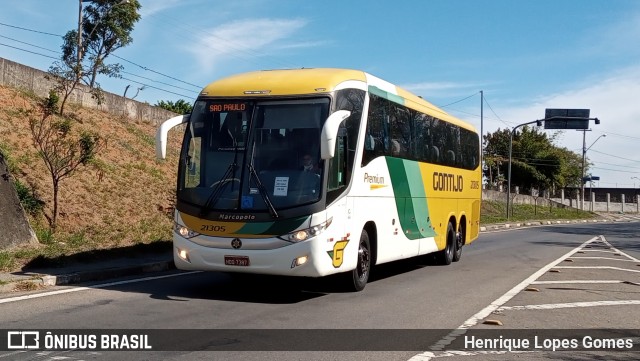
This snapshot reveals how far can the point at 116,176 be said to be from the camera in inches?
837

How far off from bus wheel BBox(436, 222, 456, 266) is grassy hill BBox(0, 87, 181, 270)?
22.6ft

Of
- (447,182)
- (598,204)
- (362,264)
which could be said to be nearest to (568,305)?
(362,264)

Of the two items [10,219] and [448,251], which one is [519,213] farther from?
[10,219]

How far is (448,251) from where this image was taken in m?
16.9

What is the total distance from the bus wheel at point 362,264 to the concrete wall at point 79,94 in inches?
685

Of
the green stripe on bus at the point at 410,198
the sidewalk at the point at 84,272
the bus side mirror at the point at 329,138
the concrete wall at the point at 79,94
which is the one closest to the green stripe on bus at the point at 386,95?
the green stripe on bus at the point at 410,198

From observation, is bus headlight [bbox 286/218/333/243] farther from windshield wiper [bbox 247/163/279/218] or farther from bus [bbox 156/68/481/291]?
windshield wiper [bbox 247/163/279/218]

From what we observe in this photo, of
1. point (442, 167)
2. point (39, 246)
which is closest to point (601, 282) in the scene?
point (442, 167)

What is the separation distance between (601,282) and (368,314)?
6389mm

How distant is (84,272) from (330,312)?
484 centimetres

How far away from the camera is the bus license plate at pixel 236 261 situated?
32.2ft

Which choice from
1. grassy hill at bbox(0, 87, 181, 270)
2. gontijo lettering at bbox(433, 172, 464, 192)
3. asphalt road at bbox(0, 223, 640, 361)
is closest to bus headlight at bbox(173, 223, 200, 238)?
asphalt road at bbox(0, 223, 640, 361)

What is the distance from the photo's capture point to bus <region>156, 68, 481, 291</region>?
9.77m

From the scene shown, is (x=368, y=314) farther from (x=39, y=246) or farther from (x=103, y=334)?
(x=39, y=246)
